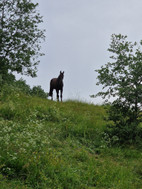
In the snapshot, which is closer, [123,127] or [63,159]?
[63,159]

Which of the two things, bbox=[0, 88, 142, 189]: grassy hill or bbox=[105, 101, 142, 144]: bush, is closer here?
bbox=[0, 88, 142, 189]: grassy hill

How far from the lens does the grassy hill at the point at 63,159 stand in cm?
599

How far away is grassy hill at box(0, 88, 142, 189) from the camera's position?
5988 millimetres

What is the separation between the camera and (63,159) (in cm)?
727

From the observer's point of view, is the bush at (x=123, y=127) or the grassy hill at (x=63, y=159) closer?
the grassy hill at (x=63, y=159)

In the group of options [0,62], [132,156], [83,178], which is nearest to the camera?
[83,178]

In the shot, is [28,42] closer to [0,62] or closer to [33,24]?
[33,24]

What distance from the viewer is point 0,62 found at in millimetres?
18328

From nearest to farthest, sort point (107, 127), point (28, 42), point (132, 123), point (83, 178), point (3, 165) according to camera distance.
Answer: point (3, 165) → point (83, 178) → point (132, 123) → point (107, 127) → point (28, 42)

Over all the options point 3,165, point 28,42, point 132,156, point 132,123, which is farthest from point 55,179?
point 28,42

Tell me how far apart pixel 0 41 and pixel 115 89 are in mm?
11244

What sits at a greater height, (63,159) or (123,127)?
(123,127)

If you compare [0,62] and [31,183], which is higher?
[0,62]

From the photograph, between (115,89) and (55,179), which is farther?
(115,89)
